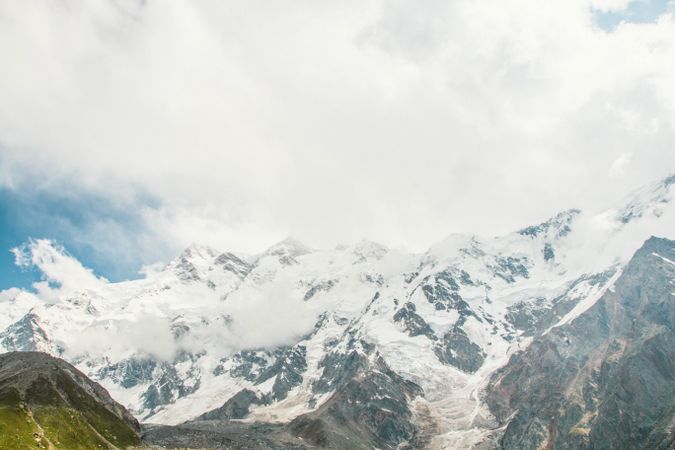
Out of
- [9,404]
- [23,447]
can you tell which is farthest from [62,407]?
[23,447]

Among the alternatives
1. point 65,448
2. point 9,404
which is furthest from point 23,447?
point 9,404

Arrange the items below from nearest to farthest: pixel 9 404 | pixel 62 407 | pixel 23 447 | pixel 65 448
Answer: pixel 23 447, pixel 65 448, pixel 9 404, pixel 62 407

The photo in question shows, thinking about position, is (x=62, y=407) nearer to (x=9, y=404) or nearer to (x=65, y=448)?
(x=9, y=404)

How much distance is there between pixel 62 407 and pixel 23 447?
4299 cm

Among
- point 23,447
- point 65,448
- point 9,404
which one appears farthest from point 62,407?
point 23,447

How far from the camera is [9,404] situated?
7229 inches

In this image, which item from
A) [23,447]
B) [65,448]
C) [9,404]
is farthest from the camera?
[9,404]

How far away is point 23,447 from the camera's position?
15362cm

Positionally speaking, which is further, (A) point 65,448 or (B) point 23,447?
(A) point 65,448

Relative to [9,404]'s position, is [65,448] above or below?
below

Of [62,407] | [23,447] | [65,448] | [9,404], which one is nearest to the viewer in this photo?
[23,447]

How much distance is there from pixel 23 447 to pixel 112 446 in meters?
42.1

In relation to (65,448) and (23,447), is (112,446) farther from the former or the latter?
(23,447)

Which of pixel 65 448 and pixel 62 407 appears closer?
pixel 65 448
